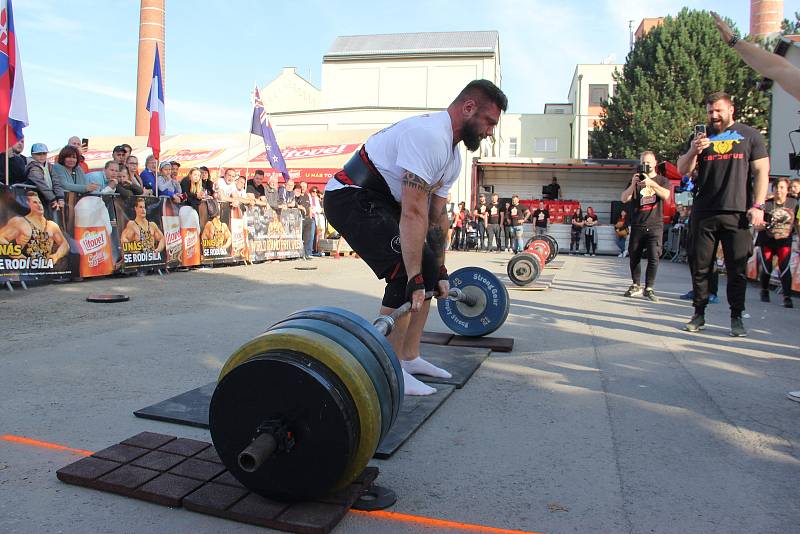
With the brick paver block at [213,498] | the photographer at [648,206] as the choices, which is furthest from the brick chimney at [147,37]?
the brick paver block at [213,498]

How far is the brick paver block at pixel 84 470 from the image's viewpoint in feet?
7.32

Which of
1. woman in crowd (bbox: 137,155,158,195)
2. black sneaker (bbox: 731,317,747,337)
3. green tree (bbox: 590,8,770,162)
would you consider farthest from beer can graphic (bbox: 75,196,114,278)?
green tree (bbox: 590,8,770,162)

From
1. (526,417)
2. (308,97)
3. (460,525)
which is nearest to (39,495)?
(460,525)

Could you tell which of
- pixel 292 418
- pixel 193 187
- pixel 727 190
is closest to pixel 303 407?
pixel 292 418

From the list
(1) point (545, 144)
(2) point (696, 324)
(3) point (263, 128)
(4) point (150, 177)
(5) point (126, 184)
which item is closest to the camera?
(2) point (696, 324)

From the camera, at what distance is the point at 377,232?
326cm

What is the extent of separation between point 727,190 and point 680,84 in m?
31.7

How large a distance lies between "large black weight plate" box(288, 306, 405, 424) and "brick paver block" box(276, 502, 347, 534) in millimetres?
371

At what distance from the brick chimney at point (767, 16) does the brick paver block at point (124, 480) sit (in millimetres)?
50867

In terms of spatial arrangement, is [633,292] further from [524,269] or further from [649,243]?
[524,269]

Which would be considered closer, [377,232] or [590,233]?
[377,232]

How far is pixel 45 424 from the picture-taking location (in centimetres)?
284

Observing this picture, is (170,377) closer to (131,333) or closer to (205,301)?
(131,333)

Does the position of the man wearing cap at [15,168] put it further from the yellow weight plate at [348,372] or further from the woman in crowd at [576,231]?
the woman in crowd at [576,231]
